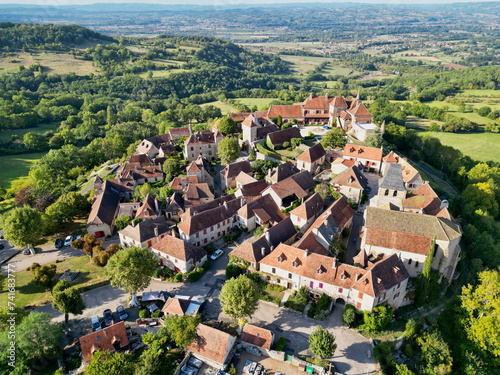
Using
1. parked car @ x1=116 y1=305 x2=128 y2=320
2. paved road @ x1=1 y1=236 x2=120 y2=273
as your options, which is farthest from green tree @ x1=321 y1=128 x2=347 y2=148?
parked car @ x1=116 y1=305 x2=128 y2=320

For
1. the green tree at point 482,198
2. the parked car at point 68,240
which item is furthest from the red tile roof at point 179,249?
the green tree at point 482,198

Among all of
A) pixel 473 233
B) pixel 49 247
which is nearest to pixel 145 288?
pixel 49 247

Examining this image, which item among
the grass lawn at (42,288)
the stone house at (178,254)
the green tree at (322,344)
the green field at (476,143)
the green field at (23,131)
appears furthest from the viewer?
the green field at (23,131)

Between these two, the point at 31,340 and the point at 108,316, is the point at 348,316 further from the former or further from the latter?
the point at 31,340

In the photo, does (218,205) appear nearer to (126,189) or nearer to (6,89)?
(126,189)

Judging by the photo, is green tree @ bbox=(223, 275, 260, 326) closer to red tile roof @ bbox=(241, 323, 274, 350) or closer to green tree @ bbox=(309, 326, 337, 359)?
red tile roof @ bbox=(241, 323, 274, 350)

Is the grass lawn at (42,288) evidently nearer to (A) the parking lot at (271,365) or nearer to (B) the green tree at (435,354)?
(A) the parking lot at (271,365)

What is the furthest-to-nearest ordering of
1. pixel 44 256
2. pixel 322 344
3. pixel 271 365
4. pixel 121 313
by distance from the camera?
1. pixel 44 256
2. pixel 121 313
3. pixel 271 365
4. pixel 322 344

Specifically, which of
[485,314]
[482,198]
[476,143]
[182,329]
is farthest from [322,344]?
[476,143]
